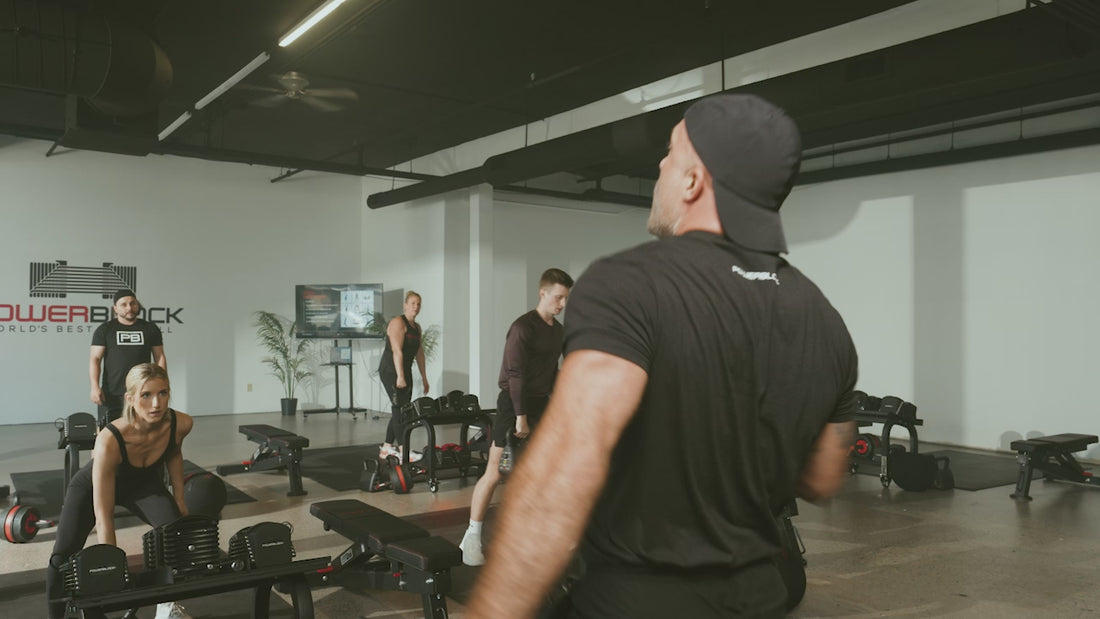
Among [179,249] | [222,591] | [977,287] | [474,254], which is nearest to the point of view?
[222,591]

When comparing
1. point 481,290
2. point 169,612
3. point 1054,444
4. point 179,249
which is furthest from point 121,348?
point 1054,444

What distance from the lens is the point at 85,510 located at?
124 inches

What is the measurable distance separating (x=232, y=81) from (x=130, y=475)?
14.8 feet

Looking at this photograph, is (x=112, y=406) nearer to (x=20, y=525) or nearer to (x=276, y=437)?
(x=276, y=437)

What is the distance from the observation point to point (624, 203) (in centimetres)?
1097

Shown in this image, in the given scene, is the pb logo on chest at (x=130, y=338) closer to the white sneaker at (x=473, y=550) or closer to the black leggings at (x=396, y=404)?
the black leggings at (x=396, y=404)

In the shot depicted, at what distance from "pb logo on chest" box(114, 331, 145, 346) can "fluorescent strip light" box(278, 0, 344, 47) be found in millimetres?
2329

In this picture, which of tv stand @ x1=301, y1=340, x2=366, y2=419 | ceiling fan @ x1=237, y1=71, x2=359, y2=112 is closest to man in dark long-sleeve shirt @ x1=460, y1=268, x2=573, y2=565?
ceiling fan @ x1=237, y1=71, x2=359, y2=112

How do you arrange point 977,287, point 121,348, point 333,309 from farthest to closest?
point 333,309 → point 977,287 → point 121,348

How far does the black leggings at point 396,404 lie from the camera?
257 inches

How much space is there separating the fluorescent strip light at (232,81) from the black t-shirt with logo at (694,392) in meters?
5.90

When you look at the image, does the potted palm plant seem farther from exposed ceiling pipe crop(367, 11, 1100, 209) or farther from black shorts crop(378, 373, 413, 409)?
exposed ceiling pipe crop(367, 11, 1100, 209)

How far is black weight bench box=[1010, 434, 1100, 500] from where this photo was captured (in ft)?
18.8

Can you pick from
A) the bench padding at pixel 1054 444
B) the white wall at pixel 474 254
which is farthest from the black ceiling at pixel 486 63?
the bench padding at pixel 1054 444
